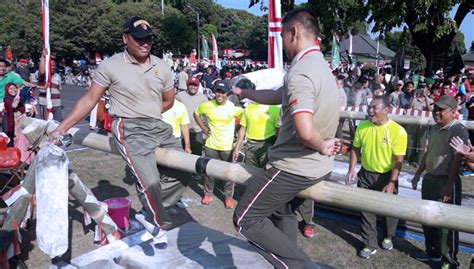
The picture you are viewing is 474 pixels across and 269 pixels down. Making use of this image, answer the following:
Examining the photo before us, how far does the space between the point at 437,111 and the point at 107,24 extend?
3983 cm

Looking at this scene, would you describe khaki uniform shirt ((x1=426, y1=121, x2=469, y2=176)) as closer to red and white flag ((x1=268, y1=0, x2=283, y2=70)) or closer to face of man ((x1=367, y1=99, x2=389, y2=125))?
face of man ((x1=367, y1=99, x2=389, y2=125))

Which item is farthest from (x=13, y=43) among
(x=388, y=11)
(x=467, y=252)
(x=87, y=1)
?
(x=467, y=252)

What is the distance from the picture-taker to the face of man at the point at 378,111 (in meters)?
4.71

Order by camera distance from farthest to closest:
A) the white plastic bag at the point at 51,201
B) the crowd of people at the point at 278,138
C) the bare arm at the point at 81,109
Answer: the bare arm at the point at 81,109 < the white plastic bag at the point at 51,201 < the crowd of people at the point at 278,138

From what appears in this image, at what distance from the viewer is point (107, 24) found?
4006 cm

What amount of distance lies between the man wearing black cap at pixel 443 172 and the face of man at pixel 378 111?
1.75 feet

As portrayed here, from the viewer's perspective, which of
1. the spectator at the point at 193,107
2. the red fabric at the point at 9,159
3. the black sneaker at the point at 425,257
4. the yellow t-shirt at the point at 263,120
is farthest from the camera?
the spectator at the point at 193,107

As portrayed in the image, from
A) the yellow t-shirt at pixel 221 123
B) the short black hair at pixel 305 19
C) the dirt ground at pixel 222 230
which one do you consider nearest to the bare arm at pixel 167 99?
the short black hair at pixel 305 19

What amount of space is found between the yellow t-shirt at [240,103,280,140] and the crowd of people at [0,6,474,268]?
0.01m

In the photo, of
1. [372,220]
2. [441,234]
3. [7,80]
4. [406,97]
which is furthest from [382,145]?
[7,80]

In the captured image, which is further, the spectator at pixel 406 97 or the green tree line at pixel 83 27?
the green tree line at pixel 83 27

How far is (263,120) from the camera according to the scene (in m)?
6.11

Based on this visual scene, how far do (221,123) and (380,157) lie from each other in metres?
2.44

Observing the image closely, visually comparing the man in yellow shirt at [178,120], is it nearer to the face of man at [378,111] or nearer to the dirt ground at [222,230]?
the dirt ground at [222,230]
